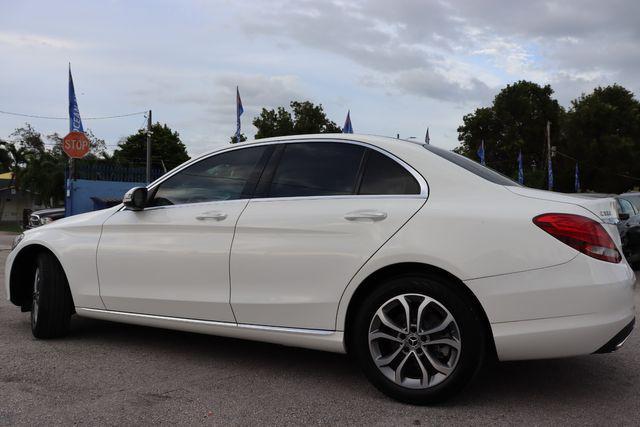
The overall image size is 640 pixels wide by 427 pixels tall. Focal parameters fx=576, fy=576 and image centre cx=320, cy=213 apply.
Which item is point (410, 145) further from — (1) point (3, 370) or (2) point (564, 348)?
(1) point (3, 370)

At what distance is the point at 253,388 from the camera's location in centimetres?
361

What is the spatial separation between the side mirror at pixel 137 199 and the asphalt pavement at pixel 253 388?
1123 mm

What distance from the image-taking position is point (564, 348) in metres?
3.02

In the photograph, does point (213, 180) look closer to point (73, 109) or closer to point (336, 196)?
point (336, 196)

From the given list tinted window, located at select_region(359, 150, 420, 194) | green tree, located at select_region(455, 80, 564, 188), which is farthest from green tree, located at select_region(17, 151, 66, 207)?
tinted window, located at select_region(359, 150, 420, 194)

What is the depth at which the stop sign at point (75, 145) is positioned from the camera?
2007 cm

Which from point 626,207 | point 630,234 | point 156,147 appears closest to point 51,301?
point 630,234

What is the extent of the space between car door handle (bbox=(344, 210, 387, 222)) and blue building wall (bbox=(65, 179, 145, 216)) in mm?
17567

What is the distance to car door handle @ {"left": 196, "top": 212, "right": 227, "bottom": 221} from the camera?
3902 millimetres

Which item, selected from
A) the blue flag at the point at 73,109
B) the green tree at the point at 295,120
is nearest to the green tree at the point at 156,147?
the green tree at the point at 295,120

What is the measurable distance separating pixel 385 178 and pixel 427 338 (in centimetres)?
100

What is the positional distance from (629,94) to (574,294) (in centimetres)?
4668

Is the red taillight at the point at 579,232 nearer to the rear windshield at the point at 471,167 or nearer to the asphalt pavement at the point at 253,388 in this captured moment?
the rear windshield at the point at 471,167

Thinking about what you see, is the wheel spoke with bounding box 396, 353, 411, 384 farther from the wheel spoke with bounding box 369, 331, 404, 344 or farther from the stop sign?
the stop sign
